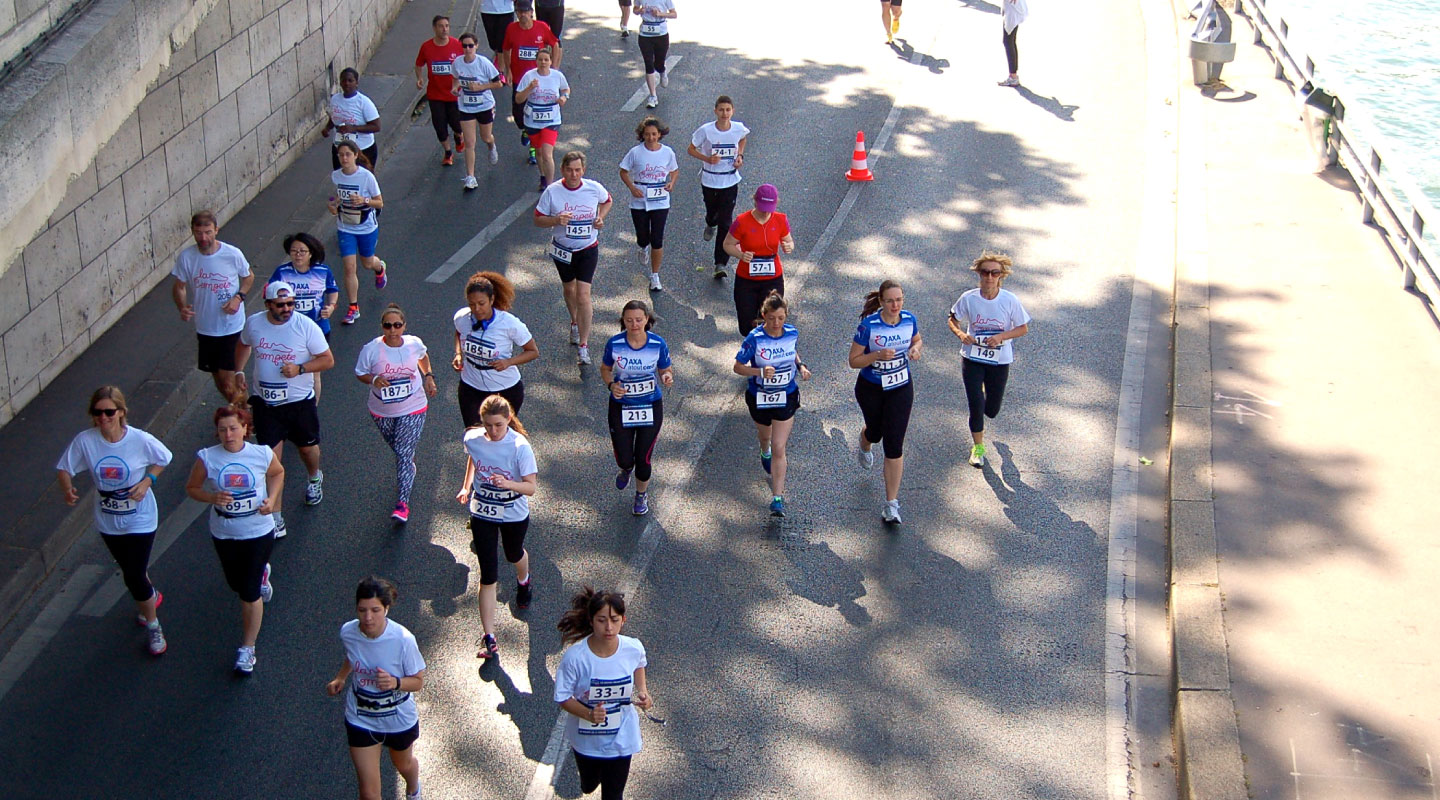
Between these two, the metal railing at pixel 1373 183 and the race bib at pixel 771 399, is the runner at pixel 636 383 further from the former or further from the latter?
the metal railing at pixel 1373 183

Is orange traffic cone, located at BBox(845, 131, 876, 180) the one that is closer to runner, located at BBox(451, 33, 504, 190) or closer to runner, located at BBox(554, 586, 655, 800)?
runner, located at BBox(451, 33, 504, 190)

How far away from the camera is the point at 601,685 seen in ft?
22.7

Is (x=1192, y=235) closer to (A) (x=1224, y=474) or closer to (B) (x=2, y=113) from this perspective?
(A) (x=1224, y=474)

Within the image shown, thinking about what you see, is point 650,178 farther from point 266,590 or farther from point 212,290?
point 266,590

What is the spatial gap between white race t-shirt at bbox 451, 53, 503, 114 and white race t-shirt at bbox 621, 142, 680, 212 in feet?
9.77

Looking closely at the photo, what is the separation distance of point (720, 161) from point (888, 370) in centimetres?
433

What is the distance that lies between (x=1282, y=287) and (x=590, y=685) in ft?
30.1

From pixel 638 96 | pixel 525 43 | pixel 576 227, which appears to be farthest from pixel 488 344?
pixel 638 96

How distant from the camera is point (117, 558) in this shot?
8641 mm

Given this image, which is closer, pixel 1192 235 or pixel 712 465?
pixel 712 465

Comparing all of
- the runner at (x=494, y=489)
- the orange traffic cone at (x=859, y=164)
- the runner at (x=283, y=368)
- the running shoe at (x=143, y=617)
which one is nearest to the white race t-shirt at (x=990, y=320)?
the runner at (x=494, y=489)

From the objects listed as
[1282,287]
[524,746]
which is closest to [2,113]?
[524,746]

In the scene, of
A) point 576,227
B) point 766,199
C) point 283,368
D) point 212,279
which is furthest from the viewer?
point 576,227

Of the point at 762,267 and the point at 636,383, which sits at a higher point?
the point at 636,383
